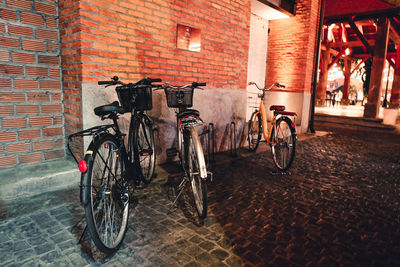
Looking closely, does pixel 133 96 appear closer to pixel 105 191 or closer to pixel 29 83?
pixel 105 191

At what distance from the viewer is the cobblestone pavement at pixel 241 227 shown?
2.34 meters

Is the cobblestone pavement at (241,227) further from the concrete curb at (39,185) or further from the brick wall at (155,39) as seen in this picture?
the brick wall at (155,39)

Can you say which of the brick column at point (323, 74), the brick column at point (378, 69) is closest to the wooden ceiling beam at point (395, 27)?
the brick column at point (378, 69)

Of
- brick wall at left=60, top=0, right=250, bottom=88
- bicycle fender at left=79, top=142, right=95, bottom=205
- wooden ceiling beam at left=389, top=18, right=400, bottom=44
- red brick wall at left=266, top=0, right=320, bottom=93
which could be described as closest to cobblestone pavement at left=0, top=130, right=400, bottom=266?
bicycle fender at left=79, top=142, right=95, bottom=205

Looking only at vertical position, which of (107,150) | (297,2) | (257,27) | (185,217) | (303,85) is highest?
(297,2)

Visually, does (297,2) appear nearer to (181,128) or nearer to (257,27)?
(257,27)

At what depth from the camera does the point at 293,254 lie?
243cm

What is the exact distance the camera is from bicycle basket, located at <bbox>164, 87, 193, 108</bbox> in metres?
3.53

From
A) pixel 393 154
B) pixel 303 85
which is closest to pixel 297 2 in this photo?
pixel 303 85

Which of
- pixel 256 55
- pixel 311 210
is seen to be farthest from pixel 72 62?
pixel 256 55

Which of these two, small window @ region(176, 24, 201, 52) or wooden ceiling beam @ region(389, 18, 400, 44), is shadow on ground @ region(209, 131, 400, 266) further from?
wooden ceiling beam @ region(389, 18, 400, 44)

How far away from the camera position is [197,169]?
299 centimetres

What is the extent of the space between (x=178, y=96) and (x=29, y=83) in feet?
6.62

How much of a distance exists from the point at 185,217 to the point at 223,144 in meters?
3.26
